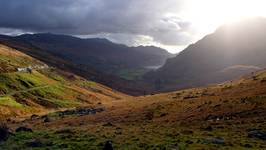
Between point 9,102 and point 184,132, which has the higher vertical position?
point 9,102

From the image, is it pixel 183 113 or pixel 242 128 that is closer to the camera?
pixel 242 128

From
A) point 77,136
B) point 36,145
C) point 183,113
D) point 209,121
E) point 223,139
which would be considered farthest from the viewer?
point 183,113

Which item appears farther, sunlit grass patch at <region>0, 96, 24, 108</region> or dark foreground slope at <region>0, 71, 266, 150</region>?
sunlit grass patch at <region>0, 96, 24, 108</region>

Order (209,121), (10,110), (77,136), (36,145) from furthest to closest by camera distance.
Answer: (10,110) → (209,121) → (77,136) → (36,145)

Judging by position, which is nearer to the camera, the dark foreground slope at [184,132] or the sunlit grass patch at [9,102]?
the dark foreground slope at [184,132]

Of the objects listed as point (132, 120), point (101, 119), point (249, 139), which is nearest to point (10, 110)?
point (101, 119)

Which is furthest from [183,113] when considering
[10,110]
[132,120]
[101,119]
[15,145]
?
[10,110]

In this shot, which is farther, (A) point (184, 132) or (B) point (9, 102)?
(B) point (9, 102)

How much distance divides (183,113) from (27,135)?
31.8 m

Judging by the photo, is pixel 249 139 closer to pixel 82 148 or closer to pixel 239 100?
pixel 82 148

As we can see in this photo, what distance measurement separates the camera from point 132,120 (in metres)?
91.8

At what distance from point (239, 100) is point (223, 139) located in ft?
121

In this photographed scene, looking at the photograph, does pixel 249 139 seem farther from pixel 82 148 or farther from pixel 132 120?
pixel 132 120

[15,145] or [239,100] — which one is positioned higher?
[239,100]
